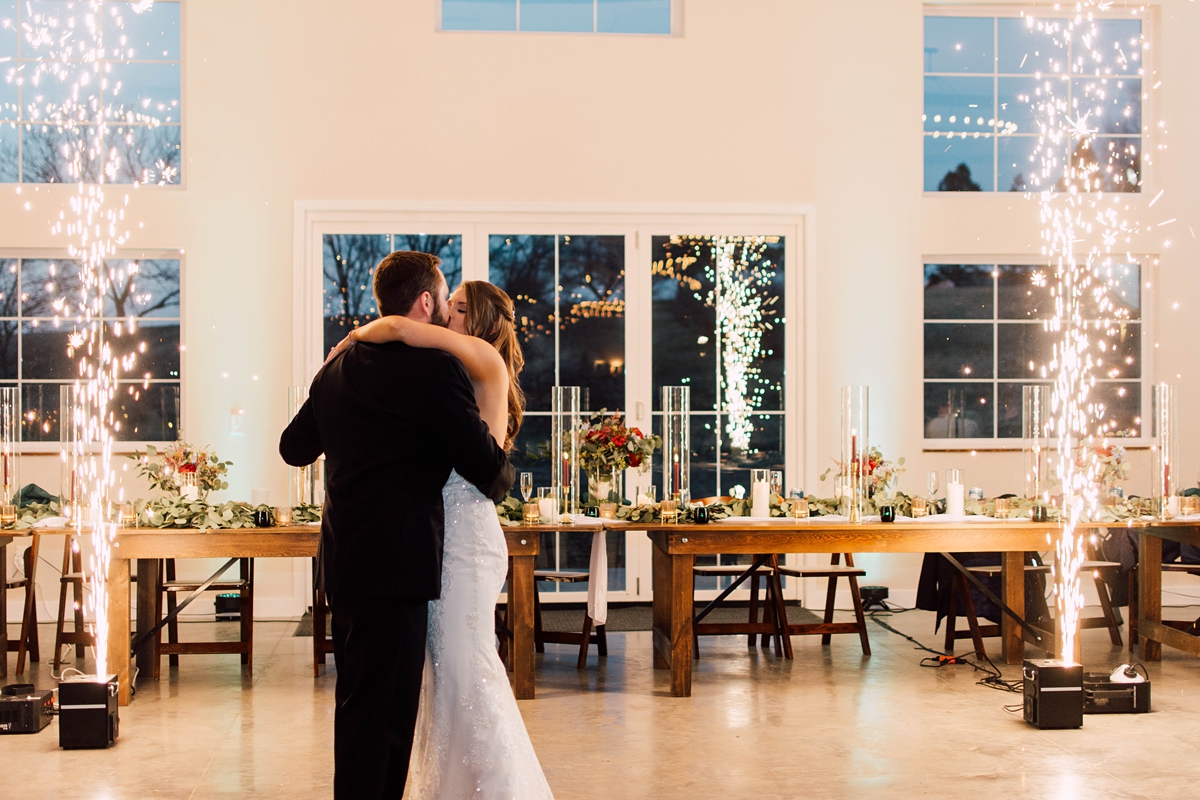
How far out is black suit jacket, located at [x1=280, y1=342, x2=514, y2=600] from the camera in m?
2.49

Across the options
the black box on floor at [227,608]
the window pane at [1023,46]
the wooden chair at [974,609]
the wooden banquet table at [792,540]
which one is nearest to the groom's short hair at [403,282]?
the wooden banquet table at [792,540]

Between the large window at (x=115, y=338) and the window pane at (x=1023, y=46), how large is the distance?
575 cm

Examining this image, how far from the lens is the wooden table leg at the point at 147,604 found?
5367 mm

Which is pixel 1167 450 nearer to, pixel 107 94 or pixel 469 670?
pixel 469 670

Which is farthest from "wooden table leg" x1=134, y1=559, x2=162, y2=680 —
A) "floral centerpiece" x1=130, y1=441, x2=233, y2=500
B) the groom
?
the groom

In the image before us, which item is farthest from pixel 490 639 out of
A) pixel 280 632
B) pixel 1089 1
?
pixel 1089 1

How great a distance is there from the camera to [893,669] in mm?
5496

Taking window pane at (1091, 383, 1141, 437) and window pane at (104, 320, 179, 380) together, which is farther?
window pane at (1091, 383, 1141, 437)

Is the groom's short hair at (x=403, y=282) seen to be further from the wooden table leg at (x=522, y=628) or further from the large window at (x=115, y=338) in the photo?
the large window at (x=115, y=338)

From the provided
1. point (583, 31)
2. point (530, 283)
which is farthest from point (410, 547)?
point (583, 31)

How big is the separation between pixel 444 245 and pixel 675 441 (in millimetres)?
2796

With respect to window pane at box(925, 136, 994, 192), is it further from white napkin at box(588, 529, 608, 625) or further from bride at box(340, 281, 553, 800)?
bride at box(340, 281, 553, 800)

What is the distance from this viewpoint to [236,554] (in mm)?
4820

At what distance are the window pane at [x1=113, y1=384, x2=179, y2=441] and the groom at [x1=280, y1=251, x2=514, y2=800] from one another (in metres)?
5.06
